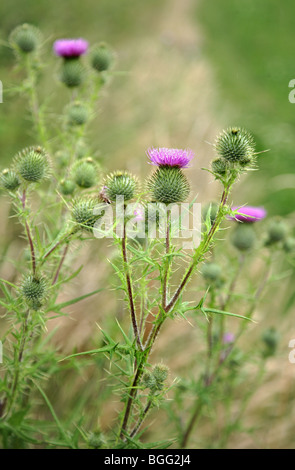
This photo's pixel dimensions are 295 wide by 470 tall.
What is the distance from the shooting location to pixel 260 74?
32.1 ft

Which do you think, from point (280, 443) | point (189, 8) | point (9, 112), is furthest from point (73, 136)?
point (189, 8)

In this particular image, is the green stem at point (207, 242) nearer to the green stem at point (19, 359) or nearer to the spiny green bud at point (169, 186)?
the spiny green bud at point (169, 186)

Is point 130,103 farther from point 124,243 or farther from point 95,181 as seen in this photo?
point 124,243

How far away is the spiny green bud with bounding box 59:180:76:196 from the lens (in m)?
2.04

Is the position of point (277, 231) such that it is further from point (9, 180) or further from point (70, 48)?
point (70, 48)

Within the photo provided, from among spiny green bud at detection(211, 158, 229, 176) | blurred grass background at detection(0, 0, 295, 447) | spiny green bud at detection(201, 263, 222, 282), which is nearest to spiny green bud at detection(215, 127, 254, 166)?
spiny green bud at detection(211, 158, 229, 176)

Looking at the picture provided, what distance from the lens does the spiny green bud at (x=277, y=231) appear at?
8.52 ft

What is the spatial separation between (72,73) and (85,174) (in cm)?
112

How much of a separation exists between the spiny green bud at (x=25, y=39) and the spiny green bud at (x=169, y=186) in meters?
1.55

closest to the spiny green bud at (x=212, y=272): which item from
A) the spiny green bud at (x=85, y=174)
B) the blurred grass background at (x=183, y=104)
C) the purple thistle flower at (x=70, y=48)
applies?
the blurred grass background at (x=183, y=104)

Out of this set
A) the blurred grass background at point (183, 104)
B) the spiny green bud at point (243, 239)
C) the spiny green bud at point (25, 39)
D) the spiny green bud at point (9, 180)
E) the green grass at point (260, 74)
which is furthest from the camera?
the green grass at point (260, 74)

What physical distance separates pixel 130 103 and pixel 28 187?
14.9 ft

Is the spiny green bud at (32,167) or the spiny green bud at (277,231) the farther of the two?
the spiny green bud at (277,231)

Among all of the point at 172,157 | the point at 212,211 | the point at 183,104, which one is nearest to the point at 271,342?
the point at 212,211
